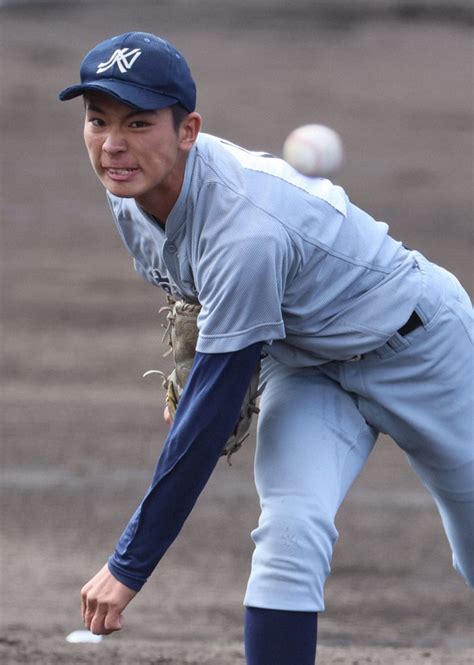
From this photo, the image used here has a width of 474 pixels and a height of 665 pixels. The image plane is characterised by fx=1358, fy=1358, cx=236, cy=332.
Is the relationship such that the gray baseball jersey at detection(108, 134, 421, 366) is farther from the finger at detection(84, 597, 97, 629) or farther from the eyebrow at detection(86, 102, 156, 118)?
Result: the finger at detection(84, 597, 97, 629)

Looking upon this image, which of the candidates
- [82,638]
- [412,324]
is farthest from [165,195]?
[82,638]

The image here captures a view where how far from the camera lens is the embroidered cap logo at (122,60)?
2.59 metres

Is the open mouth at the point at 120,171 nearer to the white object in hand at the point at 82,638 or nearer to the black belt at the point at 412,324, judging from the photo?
the black belt at the point at 412,324

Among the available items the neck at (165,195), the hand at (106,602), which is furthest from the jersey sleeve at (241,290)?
the hand at (106,602)

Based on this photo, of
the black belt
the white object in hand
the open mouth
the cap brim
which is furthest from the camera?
the white object in hand

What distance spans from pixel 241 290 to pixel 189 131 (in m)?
0.34

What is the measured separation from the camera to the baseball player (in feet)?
8.68

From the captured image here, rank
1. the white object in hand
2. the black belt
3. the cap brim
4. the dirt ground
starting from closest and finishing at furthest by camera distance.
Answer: the cap brim, the black belt, the white object in hand, the dirt ground

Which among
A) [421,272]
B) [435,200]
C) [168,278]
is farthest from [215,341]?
[435,200]

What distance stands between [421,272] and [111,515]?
259cm

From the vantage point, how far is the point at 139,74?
2576 mm

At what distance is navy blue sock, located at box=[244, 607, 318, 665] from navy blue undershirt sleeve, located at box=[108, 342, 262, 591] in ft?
0.79

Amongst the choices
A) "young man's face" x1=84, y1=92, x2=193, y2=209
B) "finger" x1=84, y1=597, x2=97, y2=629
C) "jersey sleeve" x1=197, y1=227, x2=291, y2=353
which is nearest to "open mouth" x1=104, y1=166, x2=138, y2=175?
"young man's face" x1=84, y1=92, x2=193, y2=209

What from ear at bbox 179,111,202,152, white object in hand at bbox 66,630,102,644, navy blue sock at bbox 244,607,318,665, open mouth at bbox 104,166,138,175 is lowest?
white object in hand at bbox 66,630,102,644
